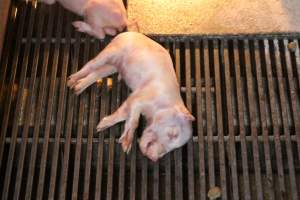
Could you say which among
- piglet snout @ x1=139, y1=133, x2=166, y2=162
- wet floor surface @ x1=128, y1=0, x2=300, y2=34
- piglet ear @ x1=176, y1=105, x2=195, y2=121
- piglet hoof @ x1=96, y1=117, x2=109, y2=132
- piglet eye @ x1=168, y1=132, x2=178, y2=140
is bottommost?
piglet snout @ x1=139, y1=133, x2=166, y2=162

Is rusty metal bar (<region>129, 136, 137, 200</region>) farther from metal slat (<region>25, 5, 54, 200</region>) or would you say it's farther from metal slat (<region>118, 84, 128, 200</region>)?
metal slat (<region>25, 5, 54, 200</region>)

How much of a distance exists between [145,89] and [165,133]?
258 mm

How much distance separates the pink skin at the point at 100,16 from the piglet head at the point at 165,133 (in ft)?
2.12

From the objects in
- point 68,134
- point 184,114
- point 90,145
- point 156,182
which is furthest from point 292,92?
point 68,134

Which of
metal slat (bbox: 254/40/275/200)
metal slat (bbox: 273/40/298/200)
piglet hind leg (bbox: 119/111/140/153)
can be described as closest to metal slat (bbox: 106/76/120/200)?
piglet hind leg (bbox: 119/111/140/153)

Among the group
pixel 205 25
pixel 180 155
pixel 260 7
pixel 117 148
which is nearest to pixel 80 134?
pixel 117 148

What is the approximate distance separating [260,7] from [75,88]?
1423mm

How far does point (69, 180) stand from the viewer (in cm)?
233

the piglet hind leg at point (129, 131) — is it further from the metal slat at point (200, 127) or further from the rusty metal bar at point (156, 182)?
the metal slat at point (200, 127)

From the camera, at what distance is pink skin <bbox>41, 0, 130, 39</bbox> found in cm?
243

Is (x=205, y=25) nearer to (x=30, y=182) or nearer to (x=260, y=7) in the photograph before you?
(x=260, y=7)

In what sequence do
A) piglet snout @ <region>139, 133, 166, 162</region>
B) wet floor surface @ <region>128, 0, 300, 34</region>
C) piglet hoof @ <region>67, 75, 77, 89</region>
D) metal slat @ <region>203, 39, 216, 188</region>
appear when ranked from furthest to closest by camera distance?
wet floor surface @ <region>128, 0, 300, 34</region> < piglet hoof @ <region>67, 75, 77, 89</region> < metal slat @ <region>203, 39, 216, 188</region> < piglet snout @ <region>139, 133, 166, 162</region>

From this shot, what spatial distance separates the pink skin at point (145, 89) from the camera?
2.10 meters

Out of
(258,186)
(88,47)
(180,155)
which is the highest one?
(88,47)
